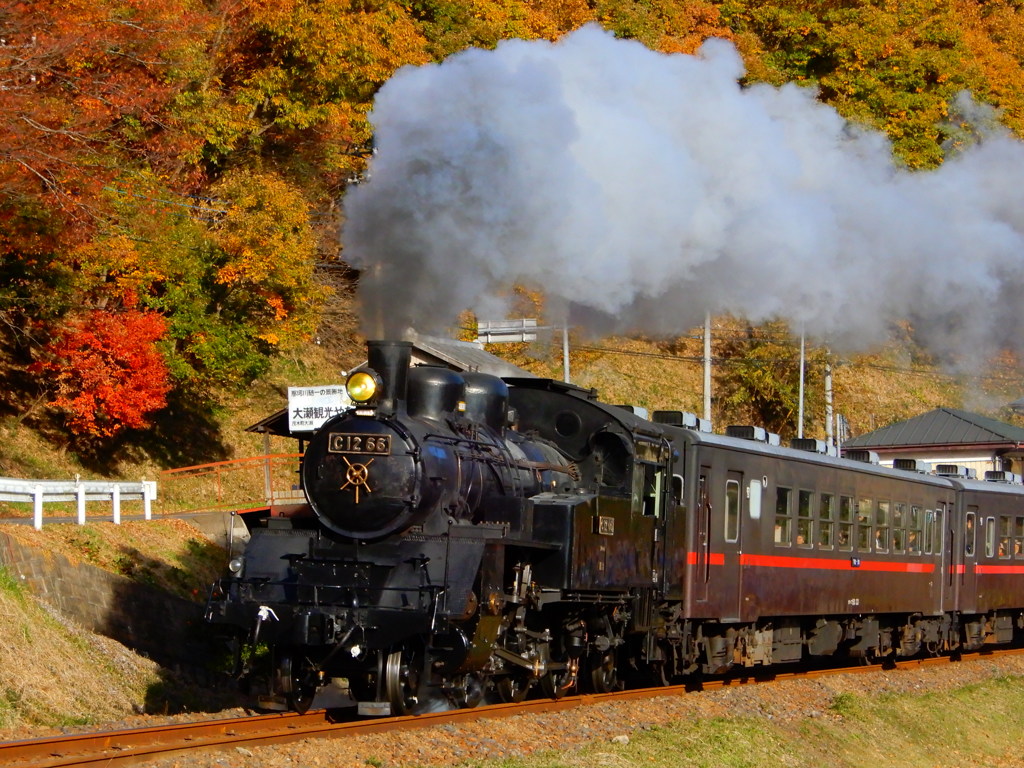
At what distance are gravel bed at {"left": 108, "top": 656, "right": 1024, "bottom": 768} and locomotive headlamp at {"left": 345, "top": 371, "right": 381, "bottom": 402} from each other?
10.5 feet

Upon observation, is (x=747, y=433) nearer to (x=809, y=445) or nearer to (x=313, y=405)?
(x=809, y=445)

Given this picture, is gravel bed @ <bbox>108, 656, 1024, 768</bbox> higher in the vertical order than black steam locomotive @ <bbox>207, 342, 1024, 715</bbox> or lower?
lower

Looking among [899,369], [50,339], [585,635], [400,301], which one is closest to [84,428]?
[50,339]

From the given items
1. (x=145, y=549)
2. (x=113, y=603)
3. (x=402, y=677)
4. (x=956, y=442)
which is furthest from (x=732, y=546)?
(x=956, y=442)

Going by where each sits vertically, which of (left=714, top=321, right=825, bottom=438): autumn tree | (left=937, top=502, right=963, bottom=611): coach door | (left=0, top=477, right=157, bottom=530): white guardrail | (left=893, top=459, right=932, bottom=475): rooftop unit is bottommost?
(left=937, top=502, right=963, bottom=611): coach door

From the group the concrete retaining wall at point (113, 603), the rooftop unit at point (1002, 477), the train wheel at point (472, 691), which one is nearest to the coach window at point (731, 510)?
the train wheel at point (472, 691)

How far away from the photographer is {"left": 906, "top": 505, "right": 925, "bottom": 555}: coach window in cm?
2302

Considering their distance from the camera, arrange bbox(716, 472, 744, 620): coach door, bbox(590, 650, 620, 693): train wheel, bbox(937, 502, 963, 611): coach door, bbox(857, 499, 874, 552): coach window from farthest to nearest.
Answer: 1. bbox(937, 502, 963, 611): coach door
2. bbox(857, 499, 874, 552): coach window
3. bbox(716, 472, 744, 620): coach door
4. bbox(590, 650, 620, 693): train wheel

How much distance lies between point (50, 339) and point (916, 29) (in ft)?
76.6

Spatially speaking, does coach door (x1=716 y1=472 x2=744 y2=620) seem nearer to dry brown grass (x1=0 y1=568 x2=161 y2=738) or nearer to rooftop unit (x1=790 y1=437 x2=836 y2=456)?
rooftop unit (x1=790 y1=437 x2=836 y2=456)

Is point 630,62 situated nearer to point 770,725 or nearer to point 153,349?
point 770,725

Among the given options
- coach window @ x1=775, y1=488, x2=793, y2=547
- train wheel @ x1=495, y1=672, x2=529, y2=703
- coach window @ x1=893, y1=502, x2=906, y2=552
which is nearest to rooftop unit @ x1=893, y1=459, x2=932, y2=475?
coach window @ x1=893, y1=502, x2=906, y2=552

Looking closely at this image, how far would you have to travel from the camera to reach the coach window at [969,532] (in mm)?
25453

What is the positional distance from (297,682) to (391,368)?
3196 millimetres
